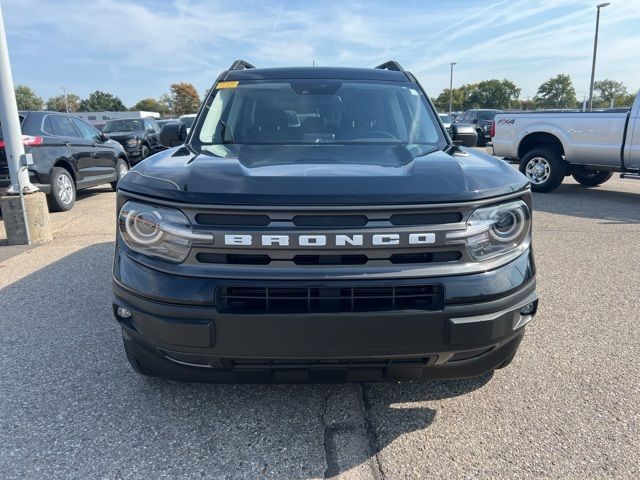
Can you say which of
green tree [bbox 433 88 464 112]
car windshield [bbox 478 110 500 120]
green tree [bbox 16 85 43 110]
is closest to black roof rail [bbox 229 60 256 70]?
car windshield [bbox 478 110 500 120]

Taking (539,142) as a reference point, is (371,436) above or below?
below

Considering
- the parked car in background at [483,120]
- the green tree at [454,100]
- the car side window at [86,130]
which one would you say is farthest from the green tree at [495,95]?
the car side window at [86,130]

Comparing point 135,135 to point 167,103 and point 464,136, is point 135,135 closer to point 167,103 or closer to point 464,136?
point 464,136

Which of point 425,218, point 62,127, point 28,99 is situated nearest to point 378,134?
point 425,218

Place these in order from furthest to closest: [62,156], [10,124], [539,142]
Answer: [539,142] < [62,156] < [10,124]

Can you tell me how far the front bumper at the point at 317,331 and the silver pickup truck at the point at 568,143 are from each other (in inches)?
329

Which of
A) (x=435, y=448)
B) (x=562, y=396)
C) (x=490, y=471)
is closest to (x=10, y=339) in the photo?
(x=435, y=448)

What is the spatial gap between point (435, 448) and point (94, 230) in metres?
6.13

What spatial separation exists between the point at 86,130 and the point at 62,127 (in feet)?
2.96

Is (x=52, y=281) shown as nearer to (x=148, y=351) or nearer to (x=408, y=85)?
(x=148, y=351)

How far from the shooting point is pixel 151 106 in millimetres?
117125

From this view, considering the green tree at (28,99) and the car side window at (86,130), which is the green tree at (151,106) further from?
the car side window at (86,130)

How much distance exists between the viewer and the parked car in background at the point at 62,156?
7.67 m

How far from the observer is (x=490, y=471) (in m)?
2.12
